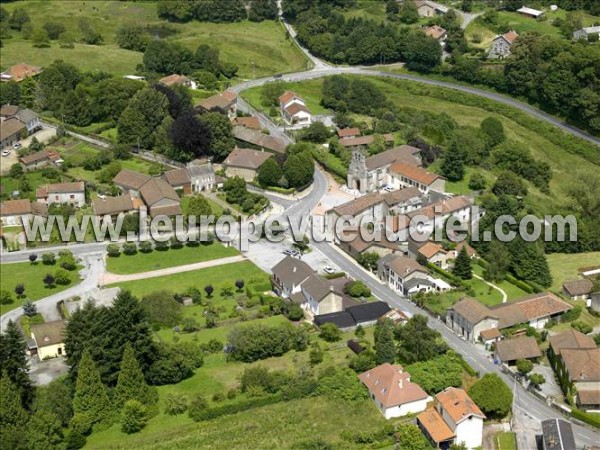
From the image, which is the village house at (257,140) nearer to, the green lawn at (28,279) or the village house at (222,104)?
the village house at (222,104)

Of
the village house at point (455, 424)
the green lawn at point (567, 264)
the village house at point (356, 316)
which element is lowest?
the green lawn at point (567, 264)

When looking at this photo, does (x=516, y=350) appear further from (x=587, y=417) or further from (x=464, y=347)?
(x=587, y=417)

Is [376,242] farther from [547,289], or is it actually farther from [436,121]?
[436,121]

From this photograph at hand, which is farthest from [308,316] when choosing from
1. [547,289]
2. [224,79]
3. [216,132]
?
[224,79]

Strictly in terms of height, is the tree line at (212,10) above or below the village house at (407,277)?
above

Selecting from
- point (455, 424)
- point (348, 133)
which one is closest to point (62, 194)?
point (348, 133)

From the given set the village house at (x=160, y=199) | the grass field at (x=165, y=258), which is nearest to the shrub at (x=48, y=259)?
the grass field at (x=165, y=258)

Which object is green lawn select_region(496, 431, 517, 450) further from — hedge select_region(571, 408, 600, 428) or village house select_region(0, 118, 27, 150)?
village house select_region(0, 118, 27, 150)
